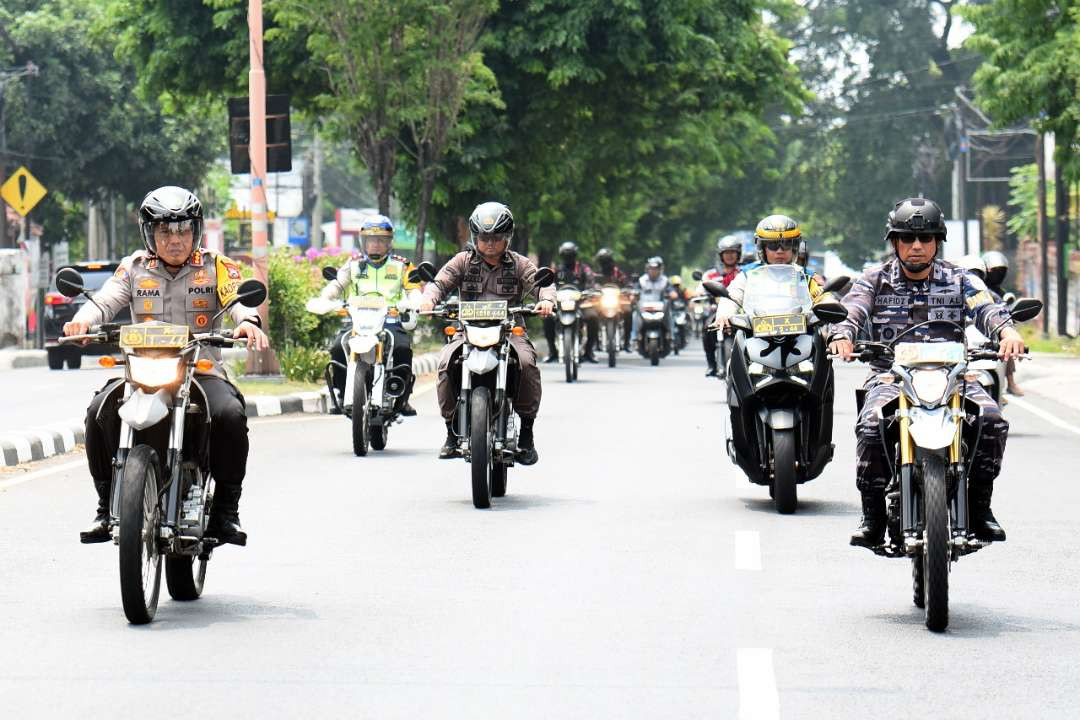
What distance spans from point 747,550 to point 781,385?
174cm

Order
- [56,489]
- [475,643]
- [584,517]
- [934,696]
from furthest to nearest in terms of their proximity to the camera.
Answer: [56,489] → [584,517] → [475,643] → [934,696]

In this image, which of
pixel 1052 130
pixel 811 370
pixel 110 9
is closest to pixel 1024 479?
pixel 811 370

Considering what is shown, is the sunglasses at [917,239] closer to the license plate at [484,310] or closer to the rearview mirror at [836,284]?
the rearview mirror at [836,284]

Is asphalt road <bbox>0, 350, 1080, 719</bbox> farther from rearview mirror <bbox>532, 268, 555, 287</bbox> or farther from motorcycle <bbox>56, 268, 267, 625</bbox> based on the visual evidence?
rearview mirror <bbox>532, 268, 555, 287</bbox>

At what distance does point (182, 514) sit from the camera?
805cm

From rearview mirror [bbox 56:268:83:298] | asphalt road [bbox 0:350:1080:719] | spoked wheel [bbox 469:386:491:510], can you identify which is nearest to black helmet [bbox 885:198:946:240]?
asphalt road [bbox 0:350:1080:719]

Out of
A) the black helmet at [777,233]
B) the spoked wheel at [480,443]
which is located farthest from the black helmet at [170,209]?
the black helmet at [777,233]

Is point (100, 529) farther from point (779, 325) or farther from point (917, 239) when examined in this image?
point (779, 325)

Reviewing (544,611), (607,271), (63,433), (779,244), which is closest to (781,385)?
(779,244)

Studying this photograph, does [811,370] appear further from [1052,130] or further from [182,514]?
[1052,130]

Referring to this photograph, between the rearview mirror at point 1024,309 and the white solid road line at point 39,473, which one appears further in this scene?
the white solid road line at point 39,473

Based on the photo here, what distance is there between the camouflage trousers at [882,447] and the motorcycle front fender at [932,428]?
0.85 feet

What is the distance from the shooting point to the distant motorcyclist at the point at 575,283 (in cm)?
3194

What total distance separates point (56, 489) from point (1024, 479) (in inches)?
252
